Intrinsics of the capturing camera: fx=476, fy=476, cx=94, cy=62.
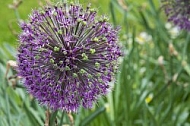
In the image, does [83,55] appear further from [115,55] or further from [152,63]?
[152,63]

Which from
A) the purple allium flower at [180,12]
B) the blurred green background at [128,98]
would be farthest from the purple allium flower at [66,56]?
the purple allium flower at [180,12]

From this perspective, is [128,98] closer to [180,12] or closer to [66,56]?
[180,12]

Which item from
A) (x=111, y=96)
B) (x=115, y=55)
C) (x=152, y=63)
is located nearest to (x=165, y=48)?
(x=152, y=63)

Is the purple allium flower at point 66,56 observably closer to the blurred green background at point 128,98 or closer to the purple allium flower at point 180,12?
the blurred green background at point 128,98

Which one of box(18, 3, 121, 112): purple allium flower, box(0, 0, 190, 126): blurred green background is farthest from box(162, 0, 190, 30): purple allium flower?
box(18, 3, 121, 112): purple allium flower

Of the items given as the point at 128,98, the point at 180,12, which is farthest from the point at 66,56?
the point at 128,98

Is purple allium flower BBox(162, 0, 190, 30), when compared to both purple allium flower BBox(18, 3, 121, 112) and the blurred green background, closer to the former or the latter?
the blurred green background
